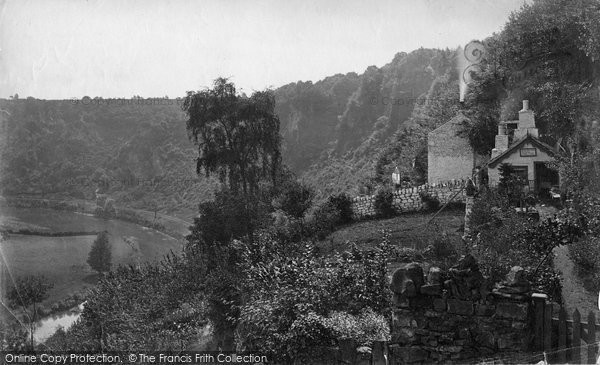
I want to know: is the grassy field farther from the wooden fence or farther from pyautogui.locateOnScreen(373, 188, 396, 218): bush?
the wooden fence

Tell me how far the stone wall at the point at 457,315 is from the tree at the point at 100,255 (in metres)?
5.36

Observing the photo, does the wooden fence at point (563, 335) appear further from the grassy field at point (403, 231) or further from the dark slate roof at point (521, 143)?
the dark slate roof at point (521, 143)

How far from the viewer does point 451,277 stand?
19.6 ft

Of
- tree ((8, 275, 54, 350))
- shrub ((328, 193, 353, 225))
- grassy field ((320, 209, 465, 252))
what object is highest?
shrub ((328, 193, 353, 225))

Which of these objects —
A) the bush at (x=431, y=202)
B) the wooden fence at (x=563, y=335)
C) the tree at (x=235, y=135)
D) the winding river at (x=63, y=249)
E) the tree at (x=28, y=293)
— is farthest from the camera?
the tree at (x=235, y=135)

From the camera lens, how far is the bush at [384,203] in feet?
32.4

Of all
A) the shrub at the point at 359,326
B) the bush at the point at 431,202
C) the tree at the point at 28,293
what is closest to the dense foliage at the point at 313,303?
the shrub at the point at 359,326

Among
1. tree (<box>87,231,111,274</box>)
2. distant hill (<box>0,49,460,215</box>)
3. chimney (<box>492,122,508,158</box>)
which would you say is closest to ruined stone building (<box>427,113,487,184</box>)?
chimney (<box>492,122,508,158</box>)

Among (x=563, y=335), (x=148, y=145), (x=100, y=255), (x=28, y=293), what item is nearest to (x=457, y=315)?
(x=563, y=335)

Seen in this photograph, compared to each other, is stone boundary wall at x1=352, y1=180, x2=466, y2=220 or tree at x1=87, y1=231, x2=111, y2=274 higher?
Answer: stone boundary wall at x1=352, y1=180, x2=466, y2=220

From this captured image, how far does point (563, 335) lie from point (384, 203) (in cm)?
458

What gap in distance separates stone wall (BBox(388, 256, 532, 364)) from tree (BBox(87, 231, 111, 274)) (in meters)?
5.36

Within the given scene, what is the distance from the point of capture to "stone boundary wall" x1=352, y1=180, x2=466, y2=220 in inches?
361

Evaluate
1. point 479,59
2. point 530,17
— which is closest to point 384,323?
point 479,59
